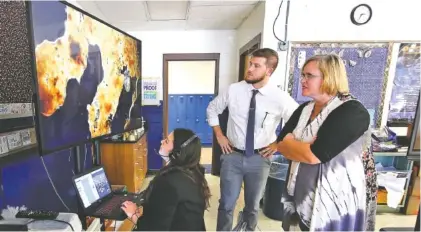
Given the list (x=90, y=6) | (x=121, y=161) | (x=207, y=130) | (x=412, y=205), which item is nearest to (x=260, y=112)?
(x=121, y=161)

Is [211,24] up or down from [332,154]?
up

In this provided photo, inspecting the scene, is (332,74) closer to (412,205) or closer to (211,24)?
(211,24)

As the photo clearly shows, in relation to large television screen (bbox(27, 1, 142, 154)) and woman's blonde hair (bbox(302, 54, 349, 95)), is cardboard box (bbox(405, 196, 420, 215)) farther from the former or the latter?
large television screen (bbox(27, 1, 142, 154))

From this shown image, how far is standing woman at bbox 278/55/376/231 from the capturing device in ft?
3.15

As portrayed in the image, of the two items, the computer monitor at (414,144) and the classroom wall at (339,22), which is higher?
the classroom wall at (339,22)

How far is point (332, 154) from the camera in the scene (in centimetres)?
97

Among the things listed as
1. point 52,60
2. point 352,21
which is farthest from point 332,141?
point 352,21

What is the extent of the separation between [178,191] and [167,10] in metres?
2.10

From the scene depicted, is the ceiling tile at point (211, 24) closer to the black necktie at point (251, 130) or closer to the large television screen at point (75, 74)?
the large television screen at point (75, 74)

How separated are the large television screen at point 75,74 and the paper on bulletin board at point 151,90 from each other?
5.86ft

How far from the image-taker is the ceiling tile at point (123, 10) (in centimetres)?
231

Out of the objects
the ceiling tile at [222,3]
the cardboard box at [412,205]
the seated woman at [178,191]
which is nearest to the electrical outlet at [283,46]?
the ceiling tile at [222,3]

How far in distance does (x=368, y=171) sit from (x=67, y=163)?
6.57 feet

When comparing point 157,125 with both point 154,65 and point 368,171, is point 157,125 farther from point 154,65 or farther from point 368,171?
point 368,171
